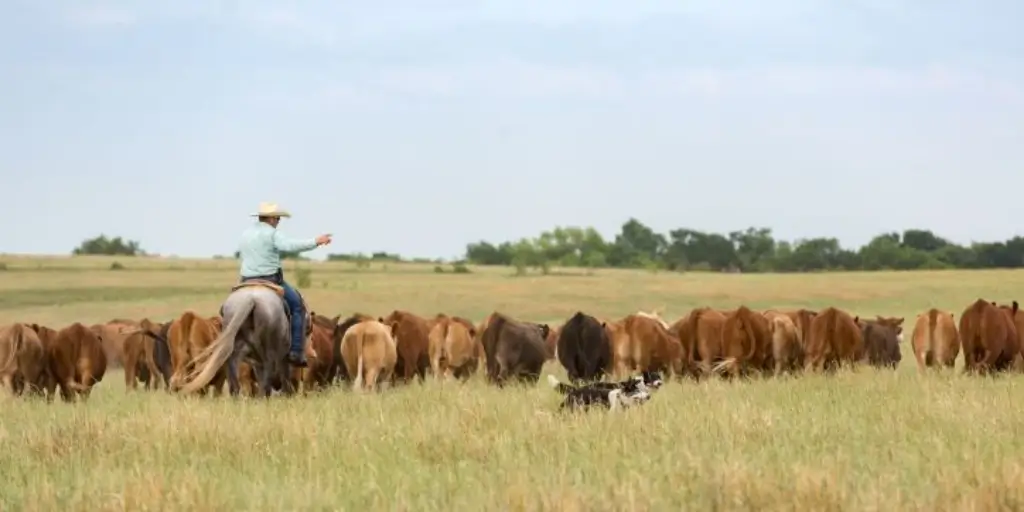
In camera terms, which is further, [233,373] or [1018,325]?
[1018,325]

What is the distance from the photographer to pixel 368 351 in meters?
16.4

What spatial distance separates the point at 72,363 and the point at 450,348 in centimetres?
500

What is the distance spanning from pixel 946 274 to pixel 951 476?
5564cm

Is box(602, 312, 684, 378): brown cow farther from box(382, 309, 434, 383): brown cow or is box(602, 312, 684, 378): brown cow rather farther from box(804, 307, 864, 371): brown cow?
box(382, 309, 434, 383): brown cow

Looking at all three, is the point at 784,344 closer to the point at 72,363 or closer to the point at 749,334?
the point at 749,334

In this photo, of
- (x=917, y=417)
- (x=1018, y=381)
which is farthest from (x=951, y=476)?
(x=1018, y=381)

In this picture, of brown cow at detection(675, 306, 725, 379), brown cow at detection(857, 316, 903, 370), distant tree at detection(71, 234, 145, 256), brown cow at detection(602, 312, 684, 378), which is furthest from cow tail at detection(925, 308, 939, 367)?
distant tree at detection(71, 234, 145, 256)

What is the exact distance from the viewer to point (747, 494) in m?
6.97

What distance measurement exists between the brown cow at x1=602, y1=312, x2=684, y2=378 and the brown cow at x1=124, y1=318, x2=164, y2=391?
6.38 meters

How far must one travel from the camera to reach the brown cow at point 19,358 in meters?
16.5

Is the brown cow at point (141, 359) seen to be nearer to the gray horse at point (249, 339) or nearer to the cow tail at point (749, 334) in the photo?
the gray horse at point (249, 339)

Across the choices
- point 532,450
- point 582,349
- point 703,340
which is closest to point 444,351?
point 582,349

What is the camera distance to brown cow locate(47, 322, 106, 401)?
17.1 meters

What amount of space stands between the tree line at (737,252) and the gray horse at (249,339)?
2313 inches
